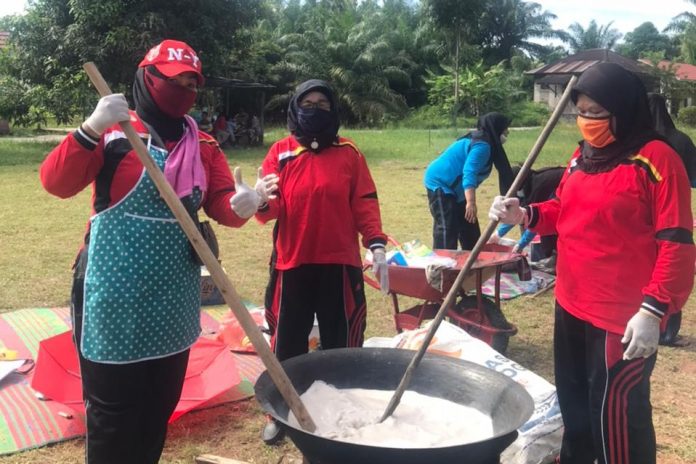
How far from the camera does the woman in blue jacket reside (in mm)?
4873

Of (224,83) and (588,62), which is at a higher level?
(588,62)

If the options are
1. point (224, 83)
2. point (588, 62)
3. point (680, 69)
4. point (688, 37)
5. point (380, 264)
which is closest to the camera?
point (380, 264)

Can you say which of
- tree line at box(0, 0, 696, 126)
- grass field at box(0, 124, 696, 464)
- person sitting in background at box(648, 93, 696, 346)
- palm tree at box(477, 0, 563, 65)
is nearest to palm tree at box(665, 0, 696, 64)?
tree line at box(0, 0, 696, 126)

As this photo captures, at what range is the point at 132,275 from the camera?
2.09 metres

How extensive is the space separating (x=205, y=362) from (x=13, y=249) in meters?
4.28

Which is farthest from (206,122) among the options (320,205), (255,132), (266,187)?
(266,187)

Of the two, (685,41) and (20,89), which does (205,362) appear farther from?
(685,41)

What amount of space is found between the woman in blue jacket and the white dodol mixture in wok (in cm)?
280

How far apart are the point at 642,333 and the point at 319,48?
89.3ft

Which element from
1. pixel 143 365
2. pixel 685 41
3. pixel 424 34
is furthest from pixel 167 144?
pixel 685 41

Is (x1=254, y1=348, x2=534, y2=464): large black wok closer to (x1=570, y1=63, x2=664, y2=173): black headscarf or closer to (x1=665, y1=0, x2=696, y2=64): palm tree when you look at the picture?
(x1=570, y1=63, x2=664, y2=173): black headscarf

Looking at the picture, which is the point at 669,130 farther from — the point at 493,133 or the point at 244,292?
the point at 244,292

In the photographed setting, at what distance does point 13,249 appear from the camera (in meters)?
7.03

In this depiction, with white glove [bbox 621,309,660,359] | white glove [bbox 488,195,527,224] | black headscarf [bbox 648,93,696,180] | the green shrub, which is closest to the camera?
white glove [bbox 621,309,660,359]
